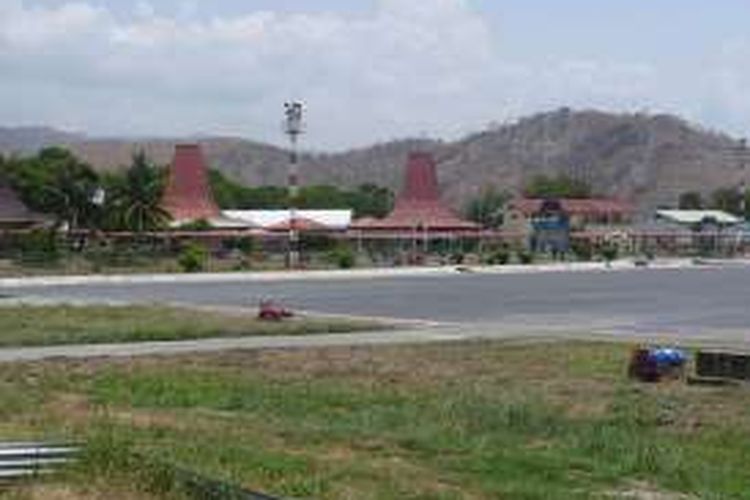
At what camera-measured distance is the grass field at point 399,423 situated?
40.6ft

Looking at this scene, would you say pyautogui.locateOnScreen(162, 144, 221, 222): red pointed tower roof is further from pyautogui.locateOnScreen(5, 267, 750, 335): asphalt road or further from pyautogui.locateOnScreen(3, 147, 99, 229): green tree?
pyautogui.locateOnScreen(5, 267, 750, 335): asphalt road

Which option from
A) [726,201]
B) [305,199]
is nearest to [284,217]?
[305,199]

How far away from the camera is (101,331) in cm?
2919

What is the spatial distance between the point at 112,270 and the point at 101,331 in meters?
41.0

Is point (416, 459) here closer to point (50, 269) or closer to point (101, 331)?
point (101, 331)

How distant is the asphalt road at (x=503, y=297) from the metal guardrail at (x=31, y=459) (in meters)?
19.8

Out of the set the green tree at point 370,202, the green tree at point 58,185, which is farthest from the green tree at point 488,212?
the green tree at point 58,185

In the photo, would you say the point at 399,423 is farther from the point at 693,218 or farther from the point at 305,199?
the point at 305,199

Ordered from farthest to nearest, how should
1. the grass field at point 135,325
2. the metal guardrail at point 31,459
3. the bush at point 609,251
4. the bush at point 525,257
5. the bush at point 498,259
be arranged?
the bush at point 609,251 → the bush at point 525,257 → the bush at point 498,259 → the grass field at point 135,325 → the metal guardrail at point 31,459

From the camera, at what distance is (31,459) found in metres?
12.1

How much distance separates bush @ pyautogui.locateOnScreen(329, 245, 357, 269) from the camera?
7738 cm

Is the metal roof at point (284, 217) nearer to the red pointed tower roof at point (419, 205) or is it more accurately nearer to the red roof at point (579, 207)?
the red pointed tower roof at point (419, 205)

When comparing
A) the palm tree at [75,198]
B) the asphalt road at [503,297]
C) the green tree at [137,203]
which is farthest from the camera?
the palm tree at [75,198]

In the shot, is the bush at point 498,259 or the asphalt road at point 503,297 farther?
the bush at point 498,259
